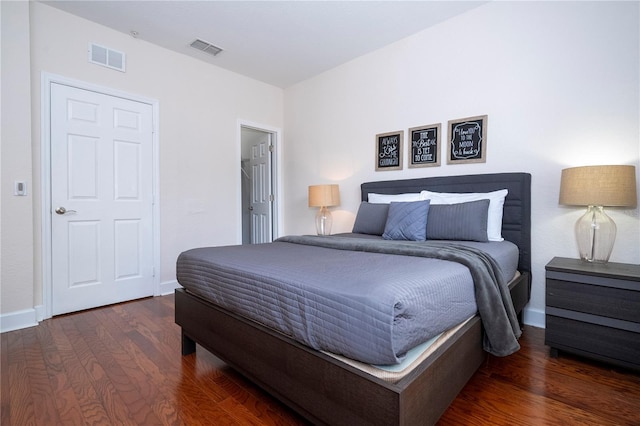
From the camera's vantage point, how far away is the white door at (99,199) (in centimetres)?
276

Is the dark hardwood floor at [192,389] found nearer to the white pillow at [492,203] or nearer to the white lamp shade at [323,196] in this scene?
the white pillow at [492,203]

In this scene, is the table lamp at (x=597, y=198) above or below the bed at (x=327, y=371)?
above

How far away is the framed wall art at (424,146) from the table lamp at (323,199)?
947 mm

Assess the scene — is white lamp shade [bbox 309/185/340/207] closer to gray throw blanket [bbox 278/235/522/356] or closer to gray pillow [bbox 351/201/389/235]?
gray pillow [bbox 351/201/389/235]

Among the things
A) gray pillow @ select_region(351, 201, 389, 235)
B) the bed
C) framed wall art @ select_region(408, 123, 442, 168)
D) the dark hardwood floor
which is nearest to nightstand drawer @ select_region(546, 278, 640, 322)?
the bed

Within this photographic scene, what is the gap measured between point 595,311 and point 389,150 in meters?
2.21

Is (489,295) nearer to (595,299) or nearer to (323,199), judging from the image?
(595,299)

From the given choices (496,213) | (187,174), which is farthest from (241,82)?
(496,213)

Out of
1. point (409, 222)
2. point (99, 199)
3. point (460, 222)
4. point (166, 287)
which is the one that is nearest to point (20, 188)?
point (99, 199)

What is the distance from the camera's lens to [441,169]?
3.02 meters

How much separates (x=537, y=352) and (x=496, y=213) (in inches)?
39.6

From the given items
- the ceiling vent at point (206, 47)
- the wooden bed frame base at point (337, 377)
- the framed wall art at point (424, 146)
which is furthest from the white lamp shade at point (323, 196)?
the wooden bed frame base at point (337, 377)

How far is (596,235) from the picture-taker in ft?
6.82

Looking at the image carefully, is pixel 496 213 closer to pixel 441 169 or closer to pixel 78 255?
pixel 441 169
